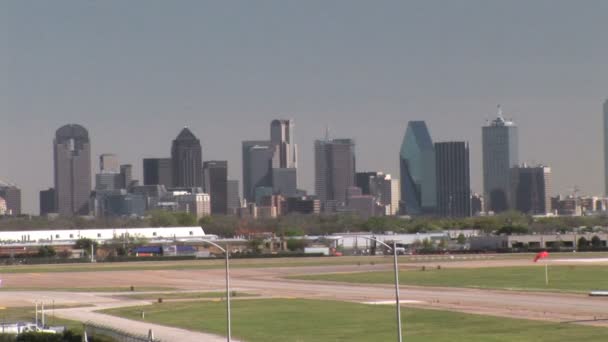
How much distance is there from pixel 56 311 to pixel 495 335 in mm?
39654

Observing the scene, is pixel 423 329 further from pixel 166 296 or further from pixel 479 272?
pixel 479 272

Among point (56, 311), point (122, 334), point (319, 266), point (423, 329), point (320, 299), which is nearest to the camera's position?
point (122, 334)

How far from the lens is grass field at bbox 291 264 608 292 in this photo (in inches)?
4771

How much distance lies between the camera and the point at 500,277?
13812 centimetres

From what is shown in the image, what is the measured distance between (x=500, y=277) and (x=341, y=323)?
5286 centimetres

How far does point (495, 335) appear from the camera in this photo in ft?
254

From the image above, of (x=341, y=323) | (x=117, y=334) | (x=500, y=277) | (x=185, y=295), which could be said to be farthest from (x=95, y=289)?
(x=117, y=334)

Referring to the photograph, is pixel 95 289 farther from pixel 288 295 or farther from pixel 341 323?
pixel 341 323

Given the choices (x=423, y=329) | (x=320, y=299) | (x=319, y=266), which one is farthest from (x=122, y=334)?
(x=319, y=266)

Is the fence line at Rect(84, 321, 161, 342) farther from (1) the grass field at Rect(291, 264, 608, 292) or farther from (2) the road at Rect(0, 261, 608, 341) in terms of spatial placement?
(1) the grass field at Rect(291, 264, 608, 292)

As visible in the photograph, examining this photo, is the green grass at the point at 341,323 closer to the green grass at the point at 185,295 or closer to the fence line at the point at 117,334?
the fence line at the point at 117,334

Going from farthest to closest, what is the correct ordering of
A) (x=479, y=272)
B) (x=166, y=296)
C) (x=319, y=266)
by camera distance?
1. (x=319, y=266)
2. (x=479, y=272)
3. (x=166, y=296)

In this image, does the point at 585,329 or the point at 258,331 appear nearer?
the point at 585,329

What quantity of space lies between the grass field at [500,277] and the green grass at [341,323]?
23.4 metres
